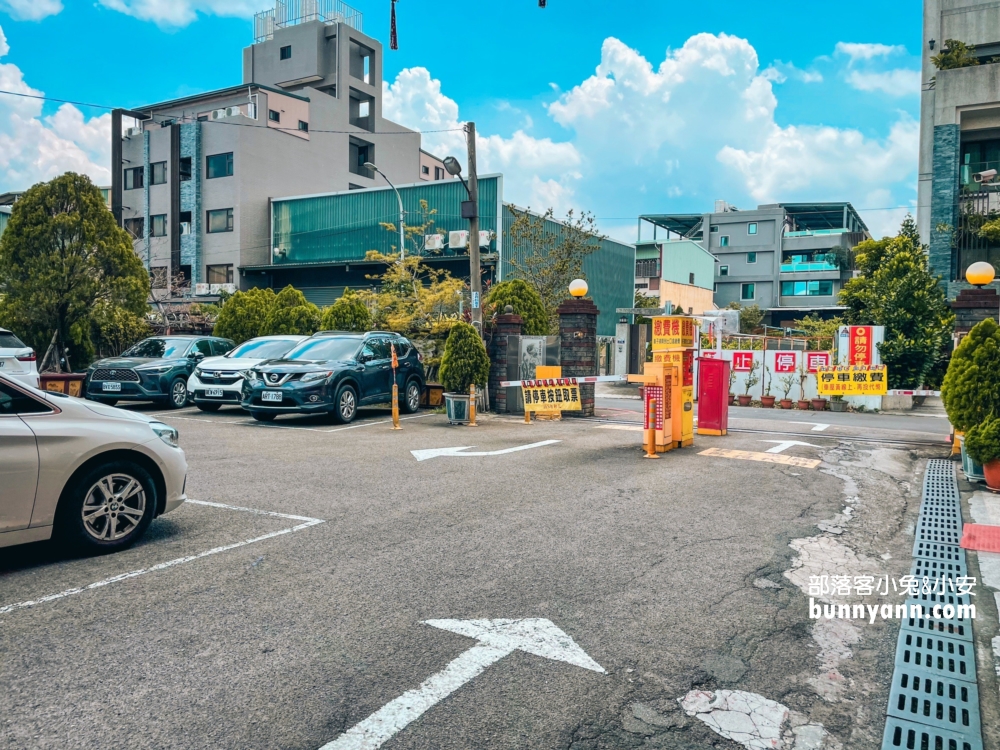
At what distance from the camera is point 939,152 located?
32.7m

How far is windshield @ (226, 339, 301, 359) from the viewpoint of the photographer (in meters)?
15.7

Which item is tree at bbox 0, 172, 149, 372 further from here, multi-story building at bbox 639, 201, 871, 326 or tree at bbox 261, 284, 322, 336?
multi-story building at bbox 639, 201, 871, 326

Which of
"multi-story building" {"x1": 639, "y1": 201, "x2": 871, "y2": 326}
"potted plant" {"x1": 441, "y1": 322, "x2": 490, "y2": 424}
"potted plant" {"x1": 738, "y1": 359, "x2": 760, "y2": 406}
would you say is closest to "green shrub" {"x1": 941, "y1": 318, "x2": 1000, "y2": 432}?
"potted plant" {"x1": 441, "y1": 322, "x2": 490, "y2": 424}

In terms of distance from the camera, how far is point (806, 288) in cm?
6631

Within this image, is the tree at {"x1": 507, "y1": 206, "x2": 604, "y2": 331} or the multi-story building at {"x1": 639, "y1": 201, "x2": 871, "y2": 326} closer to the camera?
the tree at {"x1": 507, "y1": 206, "x2": 604, "y2": 331}

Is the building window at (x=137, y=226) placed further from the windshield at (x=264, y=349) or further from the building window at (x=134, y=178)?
the windshield at (x=264, y=349)

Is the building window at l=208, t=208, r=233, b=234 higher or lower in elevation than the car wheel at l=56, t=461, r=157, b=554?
higher

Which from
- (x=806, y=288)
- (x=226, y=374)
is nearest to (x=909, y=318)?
(x=226, y=374)

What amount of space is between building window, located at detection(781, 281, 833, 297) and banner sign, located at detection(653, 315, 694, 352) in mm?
59139

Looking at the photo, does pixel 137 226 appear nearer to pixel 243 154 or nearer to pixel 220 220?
pixel 220 220

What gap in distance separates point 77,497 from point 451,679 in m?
3.18

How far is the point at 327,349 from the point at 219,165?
1385 inches

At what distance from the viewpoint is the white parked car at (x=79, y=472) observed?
4.90 metres

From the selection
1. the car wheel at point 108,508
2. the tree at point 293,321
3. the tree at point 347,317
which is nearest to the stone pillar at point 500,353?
the tree at point 347,317
